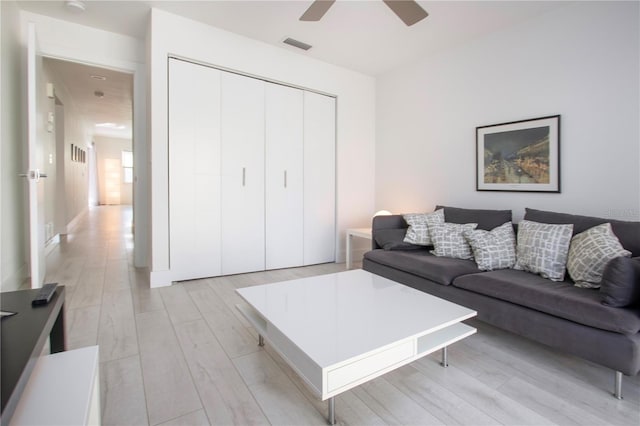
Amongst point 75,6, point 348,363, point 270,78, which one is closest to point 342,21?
point 270,78

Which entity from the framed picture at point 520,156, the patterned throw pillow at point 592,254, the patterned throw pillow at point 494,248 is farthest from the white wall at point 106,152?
the patterned throw pillow at point 592,254

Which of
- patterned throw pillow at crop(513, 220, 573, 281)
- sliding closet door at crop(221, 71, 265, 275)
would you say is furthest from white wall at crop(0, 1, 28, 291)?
patterned throw pillow at crop(513, 220, 573, 281)

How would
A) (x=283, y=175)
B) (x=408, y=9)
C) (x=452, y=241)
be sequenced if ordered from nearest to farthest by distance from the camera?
(x=408, y=9)
(x=452, y=241)
(x=283, y=175)

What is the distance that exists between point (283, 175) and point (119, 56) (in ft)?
6.88

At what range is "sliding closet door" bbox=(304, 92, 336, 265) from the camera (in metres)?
4.06

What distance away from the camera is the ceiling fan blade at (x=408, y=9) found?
206cm

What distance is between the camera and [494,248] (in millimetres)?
2463

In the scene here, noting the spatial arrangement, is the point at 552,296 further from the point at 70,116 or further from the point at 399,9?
the point at 70,116

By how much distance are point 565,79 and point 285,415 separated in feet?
10.4

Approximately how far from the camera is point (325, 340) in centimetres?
135

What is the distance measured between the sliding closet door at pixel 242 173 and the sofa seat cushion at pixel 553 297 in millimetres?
2217

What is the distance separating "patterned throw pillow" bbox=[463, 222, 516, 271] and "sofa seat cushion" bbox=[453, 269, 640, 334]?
0.09 metres

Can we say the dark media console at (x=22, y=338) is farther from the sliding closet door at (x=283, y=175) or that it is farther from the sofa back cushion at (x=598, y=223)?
the sofa back cushion at (x=598, y=223)

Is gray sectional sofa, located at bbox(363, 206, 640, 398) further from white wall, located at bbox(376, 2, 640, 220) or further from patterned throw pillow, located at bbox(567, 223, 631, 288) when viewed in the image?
white wall, located at bbox(376, 2, 640, 220)
